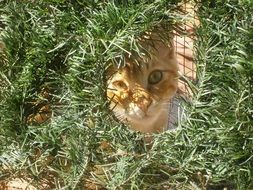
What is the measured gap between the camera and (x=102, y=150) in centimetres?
101

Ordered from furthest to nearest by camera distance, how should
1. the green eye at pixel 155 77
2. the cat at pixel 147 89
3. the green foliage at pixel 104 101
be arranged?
the green eye at pixel 155 77, the cat at pixel 147 89, the green foliage at pixel 104 101

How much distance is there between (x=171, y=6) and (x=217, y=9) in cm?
8

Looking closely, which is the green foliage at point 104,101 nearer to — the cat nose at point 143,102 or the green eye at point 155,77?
the cat nose at point 143,102

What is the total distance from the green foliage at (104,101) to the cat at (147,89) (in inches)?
8.0

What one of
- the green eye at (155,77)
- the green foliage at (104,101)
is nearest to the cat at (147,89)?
the green eye at (155,77)

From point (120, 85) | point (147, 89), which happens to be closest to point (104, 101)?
point (120, 85)

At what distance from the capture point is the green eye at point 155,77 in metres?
1.46

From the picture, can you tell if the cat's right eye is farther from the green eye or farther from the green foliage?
the green foliage

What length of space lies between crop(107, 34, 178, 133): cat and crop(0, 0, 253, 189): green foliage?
8.0 inches

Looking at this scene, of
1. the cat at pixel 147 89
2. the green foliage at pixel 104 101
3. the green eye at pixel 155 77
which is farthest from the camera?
the green eye at pixel 155 77

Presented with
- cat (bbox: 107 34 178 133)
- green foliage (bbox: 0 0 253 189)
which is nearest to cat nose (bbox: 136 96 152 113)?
cat (bbox: 107 34 178 133)

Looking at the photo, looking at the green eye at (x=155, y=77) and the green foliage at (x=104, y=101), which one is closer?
the green foliage at (x=104, y=101)

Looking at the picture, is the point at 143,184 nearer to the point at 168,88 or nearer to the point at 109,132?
the point at 109,132

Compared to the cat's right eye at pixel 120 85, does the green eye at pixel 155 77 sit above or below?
above
